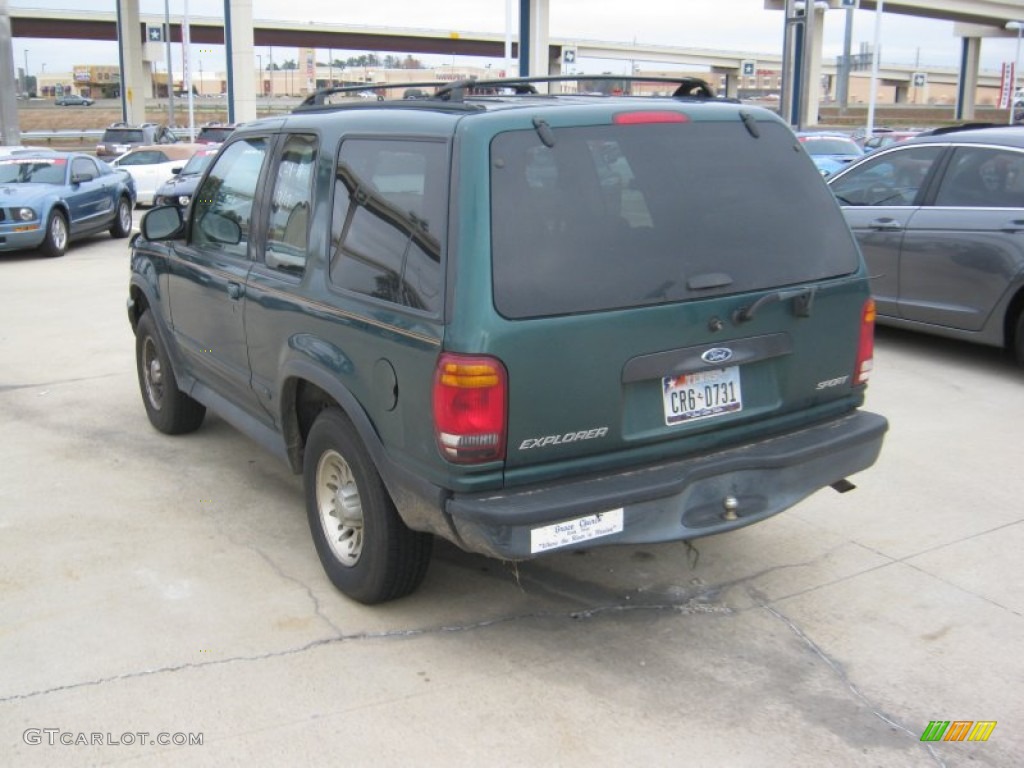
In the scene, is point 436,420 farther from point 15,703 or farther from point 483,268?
point 15,703

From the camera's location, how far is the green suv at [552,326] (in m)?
3.39

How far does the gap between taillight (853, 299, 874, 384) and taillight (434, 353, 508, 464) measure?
5.49 ft

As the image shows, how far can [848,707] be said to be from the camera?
3441mm

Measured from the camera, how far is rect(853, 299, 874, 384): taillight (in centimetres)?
→ 420

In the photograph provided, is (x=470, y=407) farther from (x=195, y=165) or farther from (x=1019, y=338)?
(x=195, y=165)

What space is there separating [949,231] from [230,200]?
17.7 ft

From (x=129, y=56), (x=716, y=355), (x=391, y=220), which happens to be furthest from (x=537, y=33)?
(x=716, y=355)

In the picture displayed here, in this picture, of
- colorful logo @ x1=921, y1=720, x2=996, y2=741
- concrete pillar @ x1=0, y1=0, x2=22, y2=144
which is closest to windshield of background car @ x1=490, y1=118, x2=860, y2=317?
colorful logo @ x1=921, y1=720, x2=996, y2=741

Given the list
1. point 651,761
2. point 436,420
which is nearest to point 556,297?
point 436,420

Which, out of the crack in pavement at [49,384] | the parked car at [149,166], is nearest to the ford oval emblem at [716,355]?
the crack in pavement at [49,384]

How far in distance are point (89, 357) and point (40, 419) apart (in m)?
1.86

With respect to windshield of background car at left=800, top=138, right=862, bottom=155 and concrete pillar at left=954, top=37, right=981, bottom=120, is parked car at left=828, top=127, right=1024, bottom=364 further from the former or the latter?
concrete pillar at left=954, top=37, right=981, bottom=120

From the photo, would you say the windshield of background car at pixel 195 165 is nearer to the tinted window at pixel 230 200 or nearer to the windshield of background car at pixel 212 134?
the windshield of background car at pixel 212 134

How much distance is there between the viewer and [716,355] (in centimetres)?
372
